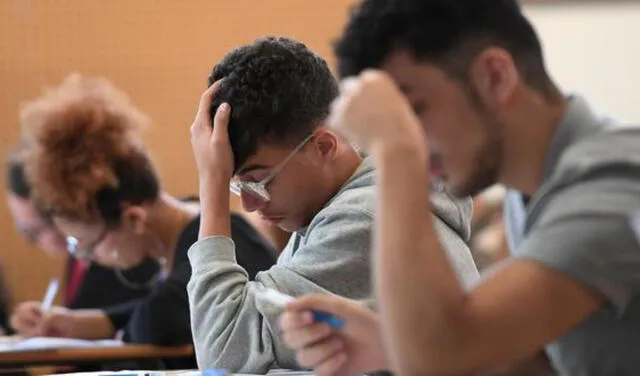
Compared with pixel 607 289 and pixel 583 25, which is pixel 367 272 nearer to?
pixel 607 289

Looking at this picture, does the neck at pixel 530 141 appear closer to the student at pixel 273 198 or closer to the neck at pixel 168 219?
the student at pixel 273 198

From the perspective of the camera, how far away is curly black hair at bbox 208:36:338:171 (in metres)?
1.44

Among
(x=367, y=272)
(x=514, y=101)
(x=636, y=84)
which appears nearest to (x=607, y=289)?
(x=514, y=101)

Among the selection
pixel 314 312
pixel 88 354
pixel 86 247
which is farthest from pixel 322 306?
pixel 86 247

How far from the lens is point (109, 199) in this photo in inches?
101

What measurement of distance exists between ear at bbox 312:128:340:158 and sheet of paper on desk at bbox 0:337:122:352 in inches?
45.3

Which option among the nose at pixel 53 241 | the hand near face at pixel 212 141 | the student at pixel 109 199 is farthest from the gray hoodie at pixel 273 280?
the nose at pixel 53 241

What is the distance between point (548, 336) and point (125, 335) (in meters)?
1.80

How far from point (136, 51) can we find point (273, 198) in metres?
2.57

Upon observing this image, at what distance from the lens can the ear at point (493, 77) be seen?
38.4 inches

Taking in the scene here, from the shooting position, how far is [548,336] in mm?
883

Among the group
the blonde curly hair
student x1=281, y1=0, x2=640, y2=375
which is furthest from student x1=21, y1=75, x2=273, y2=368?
student x1=281, y1=0, x2=640, y2=375

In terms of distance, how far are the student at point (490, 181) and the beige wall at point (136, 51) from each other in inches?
115

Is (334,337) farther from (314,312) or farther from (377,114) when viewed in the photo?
(377,114)
